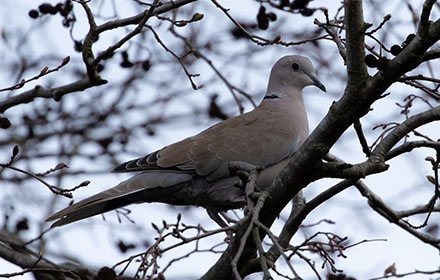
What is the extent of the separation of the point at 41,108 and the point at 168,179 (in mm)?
2324

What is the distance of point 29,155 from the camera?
20.1ft

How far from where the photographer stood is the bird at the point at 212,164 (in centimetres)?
405

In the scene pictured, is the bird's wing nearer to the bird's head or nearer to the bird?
the bird

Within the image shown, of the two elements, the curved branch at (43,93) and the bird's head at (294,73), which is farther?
the bird's head at (294,73)

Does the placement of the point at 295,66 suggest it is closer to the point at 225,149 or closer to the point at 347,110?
the point at 225,149

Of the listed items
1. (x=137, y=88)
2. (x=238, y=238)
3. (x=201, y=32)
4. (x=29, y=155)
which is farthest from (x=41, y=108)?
(x=238, y=238)

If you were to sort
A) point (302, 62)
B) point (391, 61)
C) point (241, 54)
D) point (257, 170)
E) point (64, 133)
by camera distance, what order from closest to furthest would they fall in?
point (391, 61)
point (257, 170)
point (302, 62)
point (64, 133)
point (241, 54)

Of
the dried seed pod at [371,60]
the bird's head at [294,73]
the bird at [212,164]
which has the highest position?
the bird's head at [294,73]

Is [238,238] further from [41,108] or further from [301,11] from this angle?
[41,108]

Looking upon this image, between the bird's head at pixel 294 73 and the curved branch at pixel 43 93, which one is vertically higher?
the bird's head at pixel 294 73

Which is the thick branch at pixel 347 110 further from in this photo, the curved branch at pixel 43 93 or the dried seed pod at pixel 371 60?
the curved branch at pixel 43 93

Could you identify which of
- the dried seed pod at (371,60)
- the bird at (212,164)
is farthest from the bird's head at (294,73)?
the dried seed pod at (371,60)

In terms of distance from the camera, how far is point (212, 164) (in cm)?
424

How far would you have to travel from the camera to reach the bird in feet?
13.3
